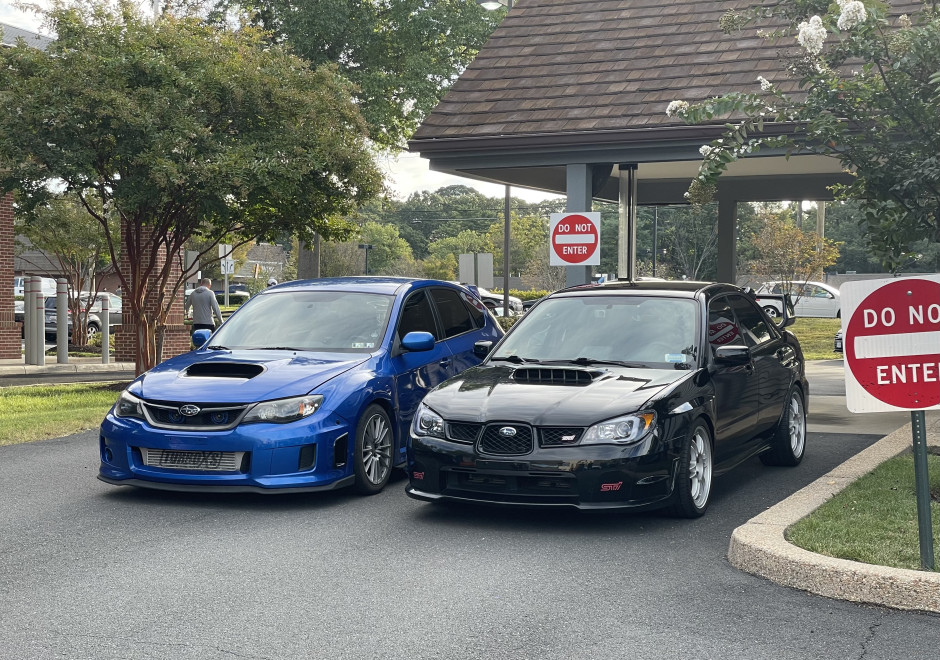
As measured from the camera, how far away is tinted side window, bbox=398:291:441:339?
30.5 ft

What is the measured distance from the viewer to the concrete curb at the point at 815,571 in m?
5.37

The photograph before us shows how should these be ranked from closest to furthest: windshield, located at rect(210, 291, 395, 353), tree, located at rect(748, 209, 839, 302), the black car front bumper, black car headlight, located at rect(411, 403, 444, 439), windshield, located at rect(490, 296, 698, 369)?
the black car front bumper
black car headlight, located at rect(411, 403, 444, 439)
windshield, located at rect(490, 296, 698, 369)
windshield, located at rect(210, 291, 395, 353)
tree, located at rect(748, 209, 839, 302)

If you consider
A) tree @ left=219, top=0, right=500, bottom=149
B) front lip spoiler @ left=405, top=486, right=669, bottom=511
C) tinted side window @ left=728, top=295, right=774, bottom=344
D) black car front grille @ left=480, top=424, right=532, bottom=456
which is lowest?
front lip spoiler @ left=405, top=486, right=669, bottom=511

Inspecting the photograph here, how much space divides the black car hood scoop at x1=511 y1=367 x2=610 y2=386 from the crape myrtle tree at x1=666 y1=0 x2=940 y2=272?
5.85ft

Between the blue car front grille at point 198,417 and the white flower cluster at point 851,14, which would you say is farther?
the blue car front grille at point 198,417

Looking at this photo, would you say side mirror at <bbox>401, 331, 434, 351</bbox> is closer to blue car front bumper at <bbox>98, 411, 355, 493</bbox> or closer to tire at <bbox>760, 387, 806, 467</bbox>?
blue car front bumper at <bbox>98, 411, 355, 493</bbox>

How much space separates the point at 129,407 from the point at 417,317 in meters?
2.61

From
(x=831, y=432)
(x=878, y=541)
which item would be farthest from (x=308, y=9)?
(x=878, y=541)

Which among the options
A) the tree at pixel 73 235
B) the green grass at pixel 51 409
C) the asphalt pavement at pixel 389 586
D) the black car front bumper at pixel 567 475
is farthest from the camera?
the tree at pixel 73 235

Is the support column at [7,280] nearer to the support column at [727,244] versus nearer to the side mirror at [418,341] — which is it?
the support column at [727,244]

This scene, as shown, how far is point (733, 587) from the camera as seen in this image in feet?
19.0

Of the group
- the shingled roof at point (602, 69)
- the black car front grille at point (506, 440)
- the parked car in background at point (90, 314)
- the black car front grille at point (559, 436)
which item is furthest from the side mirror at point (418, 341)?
the parked car in background at point (90, 314)

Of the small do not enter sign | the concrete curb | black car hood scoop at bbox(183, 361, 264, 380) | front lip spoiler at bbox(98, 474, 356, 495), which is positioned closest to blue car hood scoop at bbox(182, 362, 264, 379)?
black car hood scoop at bbox(183, 361, 264, 380)

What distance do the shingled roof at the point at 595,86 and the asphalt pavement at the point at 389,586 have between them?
6.62 metres
